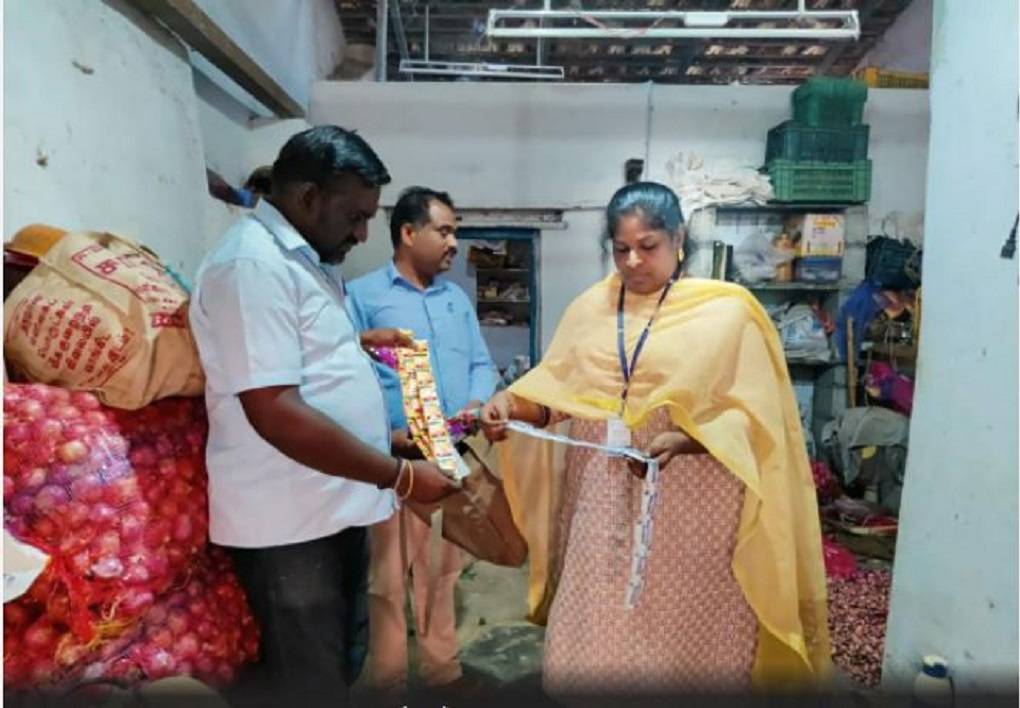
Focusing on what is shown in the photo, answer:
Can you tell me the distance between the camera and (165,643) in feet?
3.45

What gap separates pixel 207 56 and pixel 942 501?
3.48 meters

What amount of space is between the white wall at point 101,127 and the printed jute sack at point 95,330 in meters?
0.76

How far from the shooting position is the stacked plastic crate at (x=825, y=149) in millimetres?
4492

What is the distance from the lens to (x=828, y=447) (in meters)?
4.54

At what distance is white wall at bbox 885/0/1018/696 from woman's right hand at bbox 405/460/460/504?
1285 millimetres

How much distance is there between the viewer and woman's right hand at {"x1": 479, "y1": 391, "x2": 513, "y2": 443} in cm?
174

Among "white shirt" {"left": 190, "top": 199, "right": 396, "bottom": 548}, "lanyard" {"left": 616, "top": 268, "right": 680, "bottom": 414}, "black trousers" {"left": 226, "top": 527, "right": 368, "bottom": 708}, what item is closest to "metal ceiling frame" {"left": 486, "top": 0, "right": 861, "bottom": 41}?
"lanyard" {"left": 616, "top": 268, "right": 680, "bottom": 414}

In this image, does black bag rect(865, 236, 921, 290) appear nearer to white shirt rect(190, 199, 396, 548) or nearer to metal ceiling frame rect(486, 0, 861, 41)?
metal ceiling frame rect(486, 0, 861, 41)

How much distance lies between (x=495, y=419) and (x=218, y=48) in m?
2.41

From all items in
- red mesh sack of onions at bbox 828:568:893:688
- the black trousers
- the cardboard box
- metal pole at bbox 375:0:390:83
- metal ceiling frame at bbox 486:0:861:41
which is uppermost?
metal pole at bbox 375:0:390:83

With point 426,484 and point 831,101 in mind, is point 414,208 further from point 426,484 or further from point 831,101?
point 831,101

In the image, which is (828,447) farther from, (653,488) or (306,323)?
(306,323)

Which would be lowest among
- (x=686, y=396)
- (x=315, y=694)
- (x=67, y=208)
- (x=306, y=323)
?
(x=315, y=694)

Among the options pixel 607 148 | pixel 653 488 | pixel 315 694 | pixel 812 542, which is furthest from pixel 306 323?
pixel 607 148
